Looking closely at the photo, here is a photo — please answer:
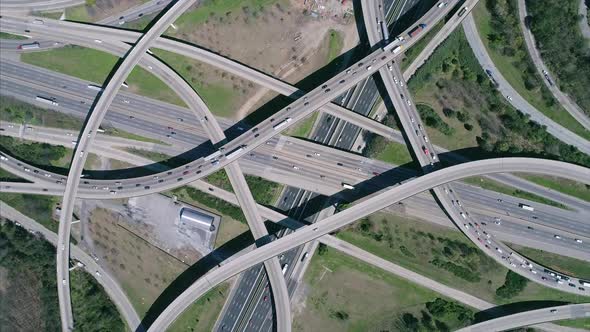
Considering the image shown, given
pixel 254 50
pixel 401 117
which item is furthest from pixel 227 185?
pixel 401 117

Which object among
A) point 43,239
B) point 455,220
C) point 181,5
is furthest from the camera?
point 43,239

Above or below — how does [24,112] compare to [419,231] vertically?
above

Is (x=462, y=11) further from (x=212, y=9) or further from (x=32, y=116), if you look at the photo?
(x=32, y=116)

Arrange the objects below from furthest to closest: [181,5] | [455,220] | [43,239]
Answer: [43,239]
[181,5]
[455,220]

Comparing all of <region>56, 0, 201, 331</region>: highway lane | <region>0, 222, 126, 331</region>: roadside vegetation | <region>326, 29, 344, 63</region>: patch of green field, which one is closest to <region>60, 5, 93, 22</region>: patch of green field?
<region>56, 0, 201, 331</region>: highway lane

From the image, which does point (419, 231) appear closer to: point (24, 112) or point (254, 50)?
point (254, 50)

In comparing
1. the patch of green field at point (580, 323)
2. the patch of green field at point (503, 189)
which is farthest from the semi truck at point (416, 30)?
the patch of green field at point (580, 323)

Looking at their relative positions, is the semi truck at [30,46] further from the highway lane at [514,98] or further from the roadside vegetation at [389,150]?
the highway lane at [514,98]
